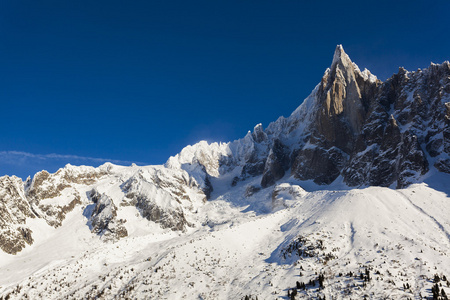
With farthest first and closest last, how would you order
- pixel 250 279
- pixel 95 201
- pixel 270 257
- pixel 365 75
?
pixel 365 75
pixel 95 201
pixel 270 257
pixel 250 279

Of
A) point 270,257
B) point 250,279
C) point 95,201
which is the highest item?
point 95,201

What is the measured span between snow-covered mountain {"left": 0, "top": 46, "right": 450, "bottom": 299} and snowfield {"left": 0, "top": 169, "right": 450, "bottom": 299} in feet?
0.80

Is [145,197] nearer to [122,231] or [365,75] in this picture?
[122,231]

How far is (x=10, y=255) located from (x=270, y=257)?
58615 millimetres

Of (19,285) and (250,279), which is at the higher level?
(250,279)

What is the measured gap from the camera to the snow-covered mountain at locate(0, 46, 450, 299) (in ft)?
117

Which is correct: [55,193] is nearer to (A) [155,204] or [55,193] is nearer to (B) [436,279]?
(A) [155,204]

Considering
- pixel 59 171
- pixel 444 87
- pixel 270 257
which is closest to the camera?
pixel 270 257

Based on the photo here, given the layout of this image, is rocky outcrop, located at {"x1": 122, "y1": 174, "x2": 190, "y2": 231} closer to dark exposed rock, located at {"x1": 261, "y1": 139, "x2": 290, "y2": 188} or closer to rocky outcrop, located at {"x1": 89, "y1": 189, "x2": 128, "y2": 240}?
rocky outcrop, located at {"x1": 89, "y1": 189, "x2": 128, "y2": 240}

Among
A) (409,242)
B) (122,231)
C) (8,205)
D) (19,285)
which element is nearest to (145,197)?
(122,231)

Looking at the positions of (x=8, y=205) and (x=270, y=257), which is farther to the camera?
(x=8, y=205)

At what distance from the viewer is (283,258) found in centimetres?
4141

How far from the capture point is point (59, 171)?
3979 inches

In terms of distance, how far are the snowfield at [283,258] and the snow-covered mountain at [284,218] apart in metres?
0.24
